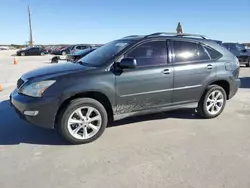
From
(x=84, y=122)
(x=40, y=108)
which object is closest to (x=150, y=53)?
(x=84, y=122)

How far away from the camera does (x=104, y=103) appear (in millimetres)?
4219

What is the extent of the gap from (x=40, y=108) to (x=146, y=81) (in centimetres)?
180

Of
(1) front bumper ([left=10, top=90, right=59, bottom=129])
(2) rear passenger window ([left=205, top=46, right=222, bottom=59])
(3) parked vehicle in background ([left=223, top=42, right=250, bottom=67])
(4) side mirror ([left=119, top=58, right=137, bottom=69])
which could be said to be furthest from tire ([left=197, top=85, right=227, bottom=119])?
(3) parked vehicle in background ([left=223, top=42, right=250, bottom=67])

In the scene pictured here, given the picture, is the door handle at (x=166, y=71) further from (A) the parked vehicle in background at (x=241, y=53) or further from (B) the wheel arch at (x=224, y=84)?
(A) the parked vehicle in background at (x=241, y=53)

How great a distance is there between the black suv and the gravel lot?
370mm

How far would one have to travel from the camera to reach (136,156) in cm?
356

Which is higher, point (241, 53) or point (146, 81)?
point (241, 53)

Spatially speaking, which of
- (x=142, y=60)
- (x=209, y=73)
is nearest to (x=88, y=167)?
(x=142, y=60)

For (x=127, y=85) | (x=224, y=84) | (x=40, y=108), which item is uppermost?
(x=127, y=85)

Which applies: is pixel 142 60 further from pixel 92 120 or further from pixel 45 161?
pixel 45 161

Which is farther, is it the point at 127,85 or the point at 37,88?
the point at 127,85

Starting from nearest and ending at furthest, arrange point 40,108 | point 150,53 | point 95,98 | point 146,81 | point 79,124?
point 40,108 < point 79,124 < point 95,98 < point 146,81 < point 150,53

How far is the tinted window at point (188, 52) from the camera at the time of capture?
471cm

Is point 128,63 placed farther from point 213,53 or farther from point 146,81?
point 213,53
